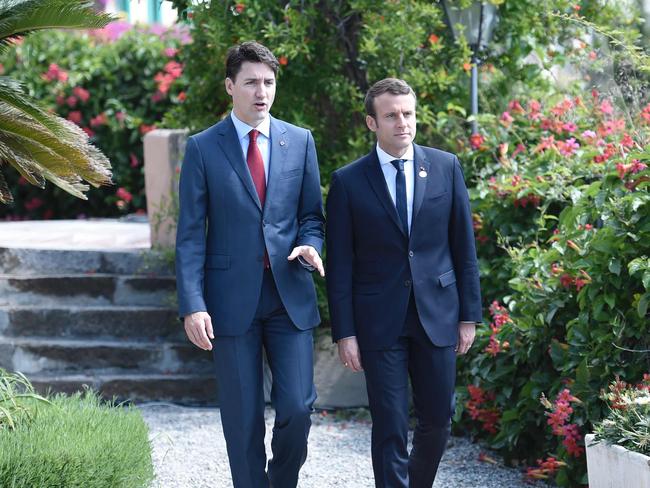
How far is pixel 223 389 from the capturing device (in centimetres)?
432

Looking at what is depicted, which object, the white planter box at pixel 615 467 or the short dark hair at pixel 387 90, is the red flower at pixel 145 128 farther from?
the white planter box at pixel 615 467

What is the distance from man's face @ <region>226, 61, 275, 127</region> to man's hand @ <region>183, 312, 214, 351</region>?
2.62 ft

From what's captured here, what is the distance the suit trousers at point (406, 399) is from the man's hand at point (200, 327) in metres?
0.63

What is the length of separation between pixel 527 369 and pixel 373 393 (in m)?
1.39

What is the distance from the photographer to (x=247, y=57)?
429 cm

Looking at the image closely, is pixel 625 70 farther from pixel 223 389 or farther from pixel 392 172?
pixel 223 389

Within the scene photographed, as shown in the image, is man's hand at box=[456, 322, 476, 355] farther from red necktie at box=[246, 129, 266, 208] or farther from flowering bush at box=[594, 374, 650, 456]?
red necktie at box=[246, 129, 266, 208]

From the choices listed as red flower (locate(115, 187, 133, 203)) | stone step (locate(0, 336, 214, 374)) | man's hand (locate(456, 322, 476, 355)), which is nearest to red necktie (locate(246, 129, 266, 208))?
man's hand (locate(456, 322, 476, 355))

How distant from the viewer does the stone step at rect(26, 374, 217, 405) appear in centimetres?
698

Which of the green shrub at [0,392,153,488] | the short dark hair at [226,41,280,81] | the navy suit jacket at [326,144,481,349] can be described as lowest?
the green shrub at [0,392,153,488]

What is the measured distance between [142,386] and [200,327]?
3014 mm

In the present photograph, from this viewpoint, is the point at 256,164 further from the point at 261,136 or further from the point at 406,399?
the point at 406,399

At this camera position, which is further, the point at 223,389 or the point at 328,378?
the point at 328,378

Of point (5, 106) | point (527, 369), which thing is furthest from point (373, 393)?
point (5, 106)
